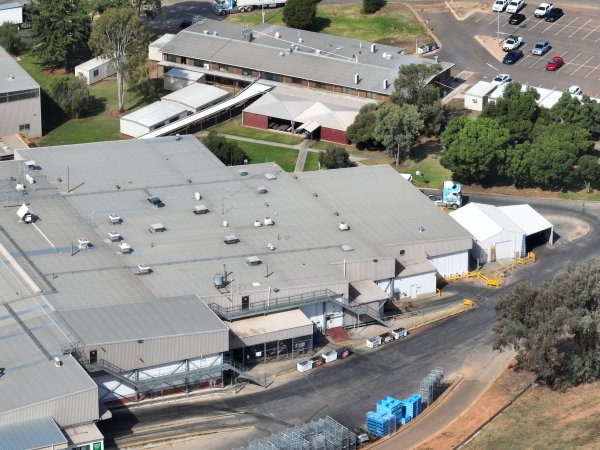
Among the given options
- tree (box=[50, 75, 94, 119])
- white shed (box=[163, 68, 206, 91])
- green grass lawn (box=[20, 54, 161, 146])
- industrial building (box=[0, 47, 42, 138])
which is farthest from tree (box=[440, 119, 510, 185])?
industrial building (box=[0, 47, 42, 138])

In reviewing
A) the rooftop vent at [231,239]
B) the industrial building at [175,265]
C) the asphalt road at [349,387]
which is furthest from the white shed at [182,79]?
the asphalt road at [349,387]

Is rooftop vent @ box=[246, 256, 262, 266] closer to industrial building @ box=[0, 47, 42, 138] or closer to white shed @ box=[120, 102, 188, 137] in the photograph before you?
white shed @ box=[120, 102, 188, 137]

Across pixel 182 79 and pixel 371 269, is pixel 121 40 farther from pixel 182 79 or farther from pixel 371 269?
pixel 371 269

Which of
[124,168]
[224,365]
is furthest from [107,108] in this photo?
[224,365]

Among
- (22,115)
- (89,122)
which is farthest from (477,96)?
(22,115)

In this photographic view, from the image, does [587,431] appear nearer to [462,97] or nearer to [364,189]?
[364,189]

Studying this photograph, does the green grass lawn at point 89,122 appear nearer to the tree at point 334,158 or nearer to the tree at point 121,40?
the tree at point 121,40

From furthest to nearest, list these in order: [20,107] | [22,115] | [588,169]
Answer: [22,115], [20,107], [588,169]
